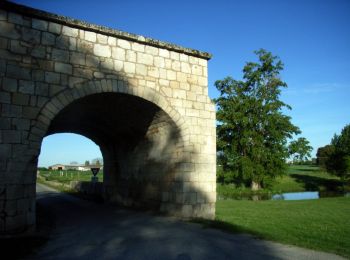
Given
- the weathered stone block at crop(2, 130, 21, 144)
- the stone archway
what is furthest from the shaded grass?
the stone archway

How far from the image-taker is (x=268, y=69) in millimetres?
26469

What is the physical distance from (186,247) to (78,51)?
4.90 metres

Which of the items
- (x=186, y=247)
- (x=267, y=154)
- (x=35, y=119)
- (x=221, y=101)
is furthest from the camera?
(x=221, y=101)

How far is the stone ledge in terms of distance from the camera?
6.67m

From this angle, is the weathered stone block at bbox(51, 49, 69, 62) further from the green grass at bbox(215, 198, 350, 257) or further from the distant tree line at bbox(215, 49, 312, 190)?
the distant tree line at bbox(215, 49, 312, 190)

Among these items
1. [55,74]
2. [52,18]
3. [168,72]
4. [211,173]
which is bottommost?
[211,173]

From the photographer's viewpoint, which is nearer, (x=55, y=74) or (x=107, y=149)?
(x=55, y=74)

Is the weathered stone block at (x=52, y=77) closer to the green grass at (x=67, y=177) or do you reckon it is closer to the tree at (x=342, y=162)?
the green grass at (x=67, y=177)

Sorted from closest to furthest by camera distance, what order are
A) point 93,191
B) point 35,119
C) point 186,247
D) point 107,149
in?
point 186,247 < point 35,119 < point 107,149 < point 93,191

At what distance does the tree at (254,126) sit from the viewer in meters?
24.6

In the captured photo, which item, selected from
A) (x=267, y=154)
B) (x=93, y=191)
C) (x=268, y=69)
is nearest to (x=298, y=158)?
(x=267, y=154)

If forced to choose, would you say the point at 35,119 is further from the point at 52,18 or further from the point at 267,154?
the point at 267,154

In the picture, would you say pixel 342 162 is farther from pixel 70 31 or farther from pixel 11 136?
pixel 11 136

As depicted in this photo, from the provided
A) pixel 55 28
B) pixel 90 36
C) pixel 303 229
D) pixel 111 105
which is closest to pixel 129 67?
pixel 90 36
